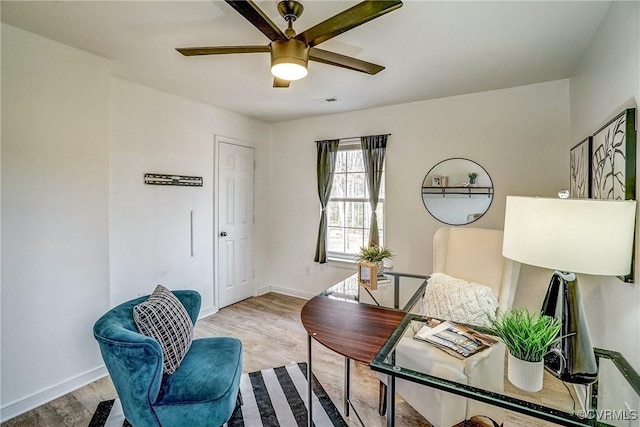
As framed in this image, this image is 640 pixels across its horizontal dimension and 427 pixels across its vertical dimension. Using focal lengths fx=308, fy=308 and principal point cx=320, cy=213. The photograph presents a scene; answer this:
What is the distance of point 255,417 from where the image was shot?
79.2 inches

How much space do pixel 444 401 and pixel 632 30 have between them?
193 centimetres

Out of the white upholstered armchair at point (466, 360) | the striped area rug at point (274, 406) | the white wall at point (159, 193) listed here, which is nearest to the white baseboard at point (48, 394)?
the striped area rug at point (274, 406)

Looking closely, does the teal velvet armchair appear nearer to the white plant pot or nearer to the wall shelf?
the white plant pot

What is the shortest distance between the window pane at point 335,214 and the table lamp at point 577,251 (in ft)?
9.59

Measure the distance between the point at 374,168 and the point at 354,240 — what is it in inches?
37.9

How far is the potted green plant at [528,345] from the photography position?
3.62ft

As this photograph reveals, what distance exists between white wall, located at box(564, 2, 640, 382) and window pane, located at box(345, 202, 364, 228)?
2230 millimetres

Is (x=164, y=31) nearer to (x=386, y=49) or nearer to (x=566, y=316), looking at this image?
(x=386, y=49)

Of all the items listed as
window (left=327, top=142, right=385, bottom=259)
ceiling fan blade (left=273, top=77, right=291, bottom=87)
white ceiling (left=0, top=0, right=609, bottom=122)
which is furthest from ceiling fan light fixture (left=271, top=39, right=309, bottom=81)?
window (left=327, top=142, right=385, bottom=259)

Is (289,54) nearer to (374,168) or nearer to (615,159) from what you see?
(615,159)

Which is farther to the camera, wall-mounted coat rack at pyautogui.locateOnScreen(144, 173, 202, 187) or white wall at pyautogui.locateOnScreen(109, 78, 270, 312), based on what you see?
wall-mounted coat rack at pyautogui.locateOnScreen(144, 173, 202, 187)

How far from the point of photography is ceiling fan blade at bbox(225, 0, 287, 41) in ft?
4.05

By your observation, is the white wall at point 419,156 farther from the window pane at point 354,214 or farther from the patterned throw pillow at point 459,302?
the patterned throw pillow at point 459,302

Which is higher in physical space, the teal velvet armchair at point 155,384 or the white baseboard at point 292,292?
the teal velvet armchair at point 155,384
